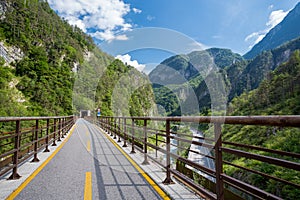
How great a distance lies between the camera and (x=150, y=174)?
4.78 metres

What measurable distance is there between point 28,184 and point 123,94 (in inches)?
1856

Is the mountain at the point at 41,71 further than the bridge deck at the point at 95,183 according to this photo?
Yes

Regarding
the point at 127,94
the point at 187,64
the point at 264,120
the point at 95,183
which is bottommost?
the point at 95,183

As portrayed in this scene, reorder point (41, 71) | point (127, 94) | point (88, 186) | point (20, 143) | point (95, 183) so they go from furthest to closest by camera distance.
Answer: point (41, 71) → point (127, 94) → point (20, 143) → point (95, 183) → point (88, 186)

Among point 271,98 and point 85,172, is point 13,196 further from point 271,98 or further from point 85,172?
point 271,98

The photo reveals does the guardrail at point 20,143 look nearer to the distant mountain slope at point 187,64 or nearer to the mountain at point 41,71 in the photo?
the distant mountain slope at point 187,64

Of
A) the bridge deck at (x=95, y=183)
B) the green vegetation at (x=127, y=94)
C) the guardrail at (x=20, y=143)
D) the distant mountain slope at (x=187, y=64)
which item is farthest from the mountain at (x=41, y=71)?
the bridge deck at (x=95, y=183)

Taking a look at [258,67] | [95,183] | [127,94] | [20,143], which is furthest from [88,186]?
[258,67]

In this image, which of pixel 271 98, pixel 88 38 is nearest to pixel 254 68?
pixel 271 98

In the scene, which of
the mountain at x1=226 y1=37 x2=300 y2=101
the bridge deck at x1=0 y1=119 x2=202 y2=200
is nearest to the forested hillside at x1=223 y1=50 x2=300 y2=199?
the bridge deck at x1=0 y1=119 x2=202 y2=200

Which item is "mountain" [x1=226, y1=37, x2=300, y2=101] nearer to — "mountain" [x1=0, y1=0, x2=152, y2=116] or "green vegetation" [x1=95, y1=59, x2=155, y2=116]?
"mountain" [x1=0, y1=0, x2=152, y2=116]

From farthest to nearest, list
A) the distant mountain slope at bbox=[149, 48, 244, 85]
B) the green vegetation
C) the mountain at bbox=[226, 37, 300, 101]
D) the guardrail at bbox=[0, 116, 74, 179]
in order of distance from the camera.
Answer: the mountain at bbox=[226, 37, 300, 101]
the distant mountain slope at bbox=[149, 48, 244, 85]
the green vegetation
the guardrail at bbox=[0, 116, 74, 179]

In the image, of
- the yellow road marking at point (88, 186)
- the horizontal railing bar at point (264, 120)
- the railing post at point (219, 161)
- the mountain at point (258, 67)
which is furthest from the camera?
the mountain at point (258, 67)

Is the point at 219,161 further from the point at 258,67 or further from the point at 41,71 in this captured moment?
the point at 258,67
